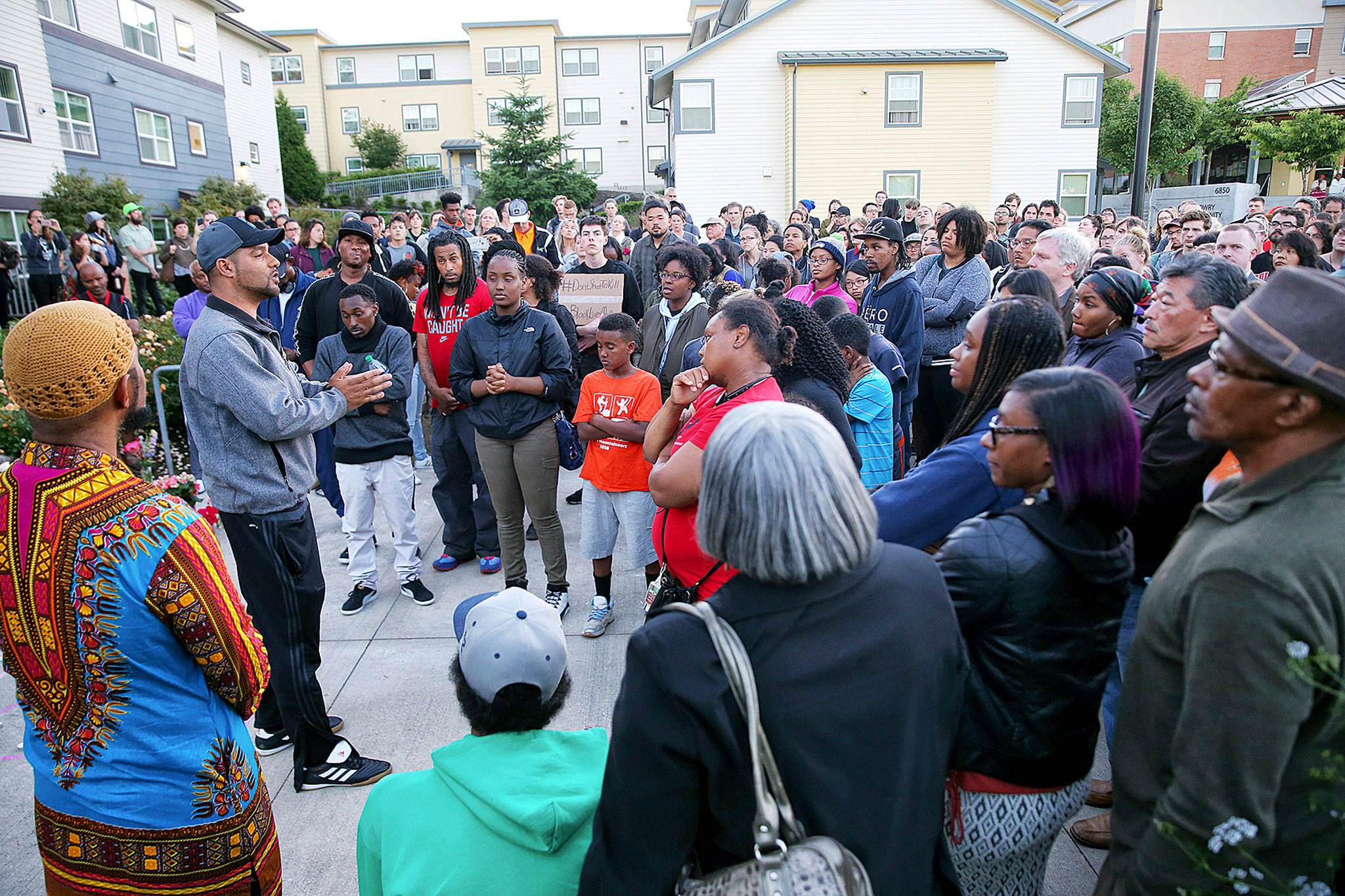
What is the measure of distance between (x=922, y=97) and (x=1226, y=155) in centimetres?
2524

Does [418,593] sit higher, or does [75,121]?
[75,121]

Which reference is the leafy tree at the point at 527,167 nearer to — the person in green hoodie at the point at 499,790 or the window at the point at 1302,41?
the person in green hoodie at the point at 499,790

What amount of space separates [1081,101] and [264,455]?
87.1 feet

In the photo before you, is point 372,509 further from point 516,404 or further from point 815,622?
→ point 815,622

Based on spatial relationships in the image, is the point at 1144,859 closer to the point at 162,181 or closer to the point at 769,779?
the point at 769,779

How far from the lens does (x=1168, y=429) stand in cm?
283

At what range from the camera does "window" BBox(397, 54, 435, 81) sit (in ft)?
164

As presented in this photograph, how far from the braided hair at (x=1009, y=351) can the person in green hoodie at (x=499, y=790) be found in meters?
1.53

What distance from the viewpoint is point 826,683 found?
1.41 meters

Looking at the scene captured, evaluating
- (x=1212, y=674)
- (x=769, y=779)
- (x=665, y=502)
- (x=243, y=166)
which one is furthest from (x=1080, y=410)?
(x=243, y=166)

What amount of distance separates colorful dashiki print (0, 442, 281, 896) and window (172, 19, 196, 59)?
30679 mm

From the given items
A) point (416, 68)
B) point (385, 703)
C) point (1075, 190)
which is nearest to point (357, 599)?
point (385, 703)

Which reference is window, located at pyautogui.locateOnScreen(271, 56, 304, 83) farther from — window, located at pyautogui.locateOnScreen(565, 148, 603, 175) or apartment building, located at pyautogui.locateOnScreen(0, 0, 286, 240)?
apartment building, located at pyautogui.locateOnScreen(0, 0, 286, 240)

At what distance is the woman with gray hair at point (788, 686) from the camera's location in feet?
4.56
